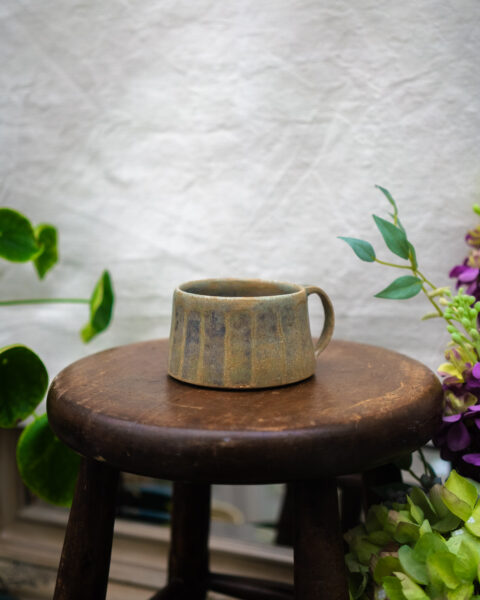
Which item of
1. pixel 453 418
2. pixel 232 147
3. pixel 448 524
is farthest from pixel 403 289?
pixel 232 147

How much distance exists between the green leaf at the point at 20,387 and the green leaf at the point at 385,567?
46 centimetres

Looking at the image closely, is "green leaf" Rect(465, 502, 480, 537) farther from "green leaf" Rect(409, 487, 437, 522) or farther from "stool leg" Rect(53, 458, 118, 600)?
"stool leg" Rect(53, 458, 118, 600)

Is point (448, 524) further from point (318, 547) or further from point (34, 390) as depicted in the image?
point (34, 390)

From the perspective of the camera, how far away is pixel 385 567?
58 centimetres

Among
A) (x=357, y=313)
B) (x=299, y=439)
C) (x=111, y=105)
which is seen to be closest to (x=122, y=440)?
(x=299, y=439)

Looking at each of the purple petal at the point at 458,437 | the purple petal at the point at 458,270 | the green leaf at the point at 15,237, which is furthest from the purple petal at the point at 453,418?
the green leaf at the point at 15,237

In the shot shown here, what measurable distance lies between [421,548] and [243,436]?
9.2 inches

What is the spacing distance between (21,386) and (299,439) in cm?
44

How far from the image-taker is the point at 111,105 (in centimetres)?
98

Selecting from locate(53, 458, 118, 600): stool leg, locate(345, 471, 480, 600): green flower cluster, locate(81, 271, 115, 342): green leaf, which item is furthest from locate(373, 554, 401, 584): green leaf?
locate(81, 271, 115, 342): green leaf

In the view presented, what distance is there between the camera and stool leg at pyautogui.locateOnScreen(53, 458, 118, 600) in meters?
0.57

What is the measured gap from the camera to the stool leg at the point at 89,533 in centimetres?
57

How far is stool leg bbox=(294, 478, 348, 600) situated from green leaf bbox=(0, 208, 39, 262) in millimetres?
572

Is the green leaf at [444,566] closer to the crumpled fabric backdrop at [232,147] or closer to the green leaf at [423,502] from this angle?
the green leaf at [423,502]
